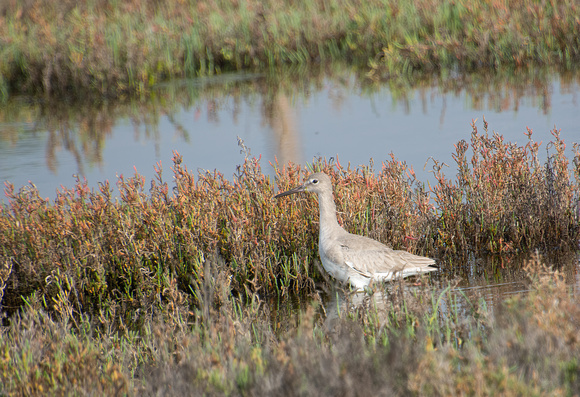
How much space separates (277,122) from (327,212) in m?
6.35

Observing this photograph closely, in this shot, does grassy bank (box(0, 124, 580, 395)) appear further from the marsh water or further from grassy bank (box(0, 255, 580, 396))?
the marsh water

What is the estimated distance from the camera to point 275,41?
665 inches

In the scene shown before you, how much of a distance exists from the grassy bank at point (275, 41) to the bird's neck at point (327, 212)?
862 cm

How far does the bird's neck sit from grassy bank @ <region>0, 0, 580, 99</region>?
862 cm

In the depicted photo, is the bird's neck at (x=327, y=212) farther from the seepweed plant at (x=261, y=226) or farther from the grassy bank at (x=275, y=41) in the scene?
the grassy bank at (x=275, y=41)

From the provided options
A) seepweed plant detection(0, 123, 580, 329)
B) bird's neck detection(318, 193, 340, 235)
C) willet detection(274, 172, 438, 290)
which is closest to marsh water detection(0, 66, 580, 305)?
seepweed plant detection(0, 123, 580, 329)

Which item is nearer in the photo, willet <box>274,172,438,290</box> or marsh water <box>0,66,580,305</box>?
willet <box>274,172,438,290</box>

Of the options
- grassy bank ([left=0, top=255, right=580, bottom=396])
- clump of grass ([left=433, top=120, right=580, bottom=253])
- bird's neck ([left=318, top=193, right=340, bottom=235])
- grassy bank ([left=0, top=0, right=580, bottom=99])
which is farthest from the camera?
grassy bank ([left=0, top=0, right=580, bottom=99])

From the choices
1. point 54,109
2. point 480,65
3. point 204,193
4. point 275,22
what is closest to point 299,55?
point 275,22

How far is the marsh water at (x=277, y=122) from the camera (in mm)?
10570

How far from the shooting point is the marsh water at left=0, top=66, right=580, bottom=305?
10570 mm

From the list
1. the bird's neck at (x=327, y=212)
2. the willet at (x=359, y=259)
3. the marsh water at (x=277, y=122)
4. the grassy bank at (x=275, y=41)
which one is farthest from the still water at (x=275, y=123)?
the willet at (x=359, y=259)

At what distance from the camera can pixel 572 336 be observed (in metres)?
3.51

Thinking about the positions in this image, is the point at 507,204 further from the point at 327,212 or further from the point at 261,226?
the point at 261,226
